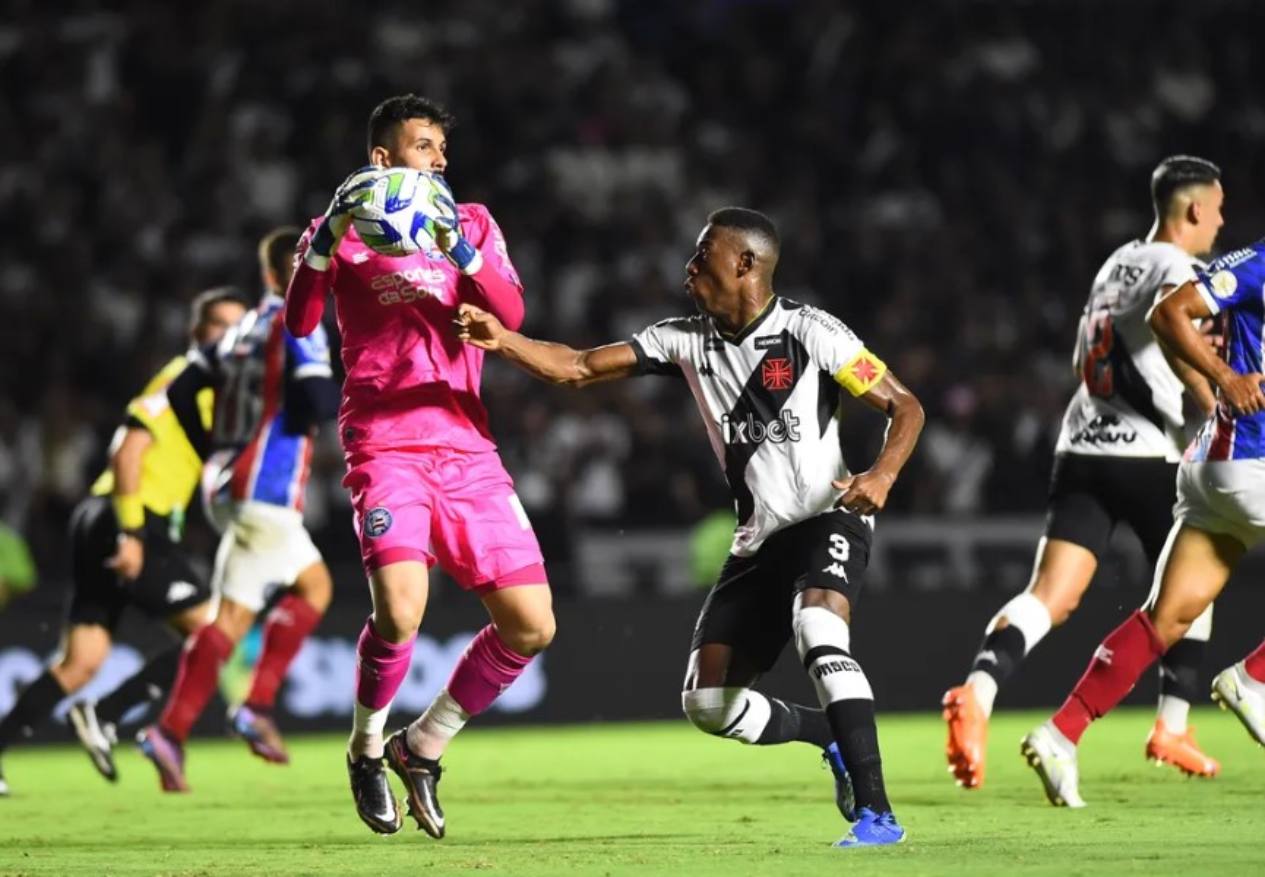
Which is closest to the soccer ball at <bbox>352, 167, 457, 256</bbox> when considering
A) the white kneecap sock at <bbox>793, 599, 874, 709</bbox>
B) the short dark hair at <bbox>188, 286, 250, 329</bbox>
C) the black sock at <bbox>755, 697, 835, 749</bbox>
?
the white kneecap sock at <bbox>793, 599, 874, 709</bbox>

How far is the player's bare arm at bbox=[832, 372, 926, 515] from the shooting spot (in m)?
6.87

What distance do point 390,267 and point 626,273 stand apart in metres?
10.7

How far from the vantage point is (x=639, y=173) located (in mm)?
19047

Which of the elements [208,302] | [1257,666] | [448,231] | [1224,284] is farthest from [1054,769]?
[208,302]

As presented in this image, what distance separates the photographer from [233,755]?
12.7 metres

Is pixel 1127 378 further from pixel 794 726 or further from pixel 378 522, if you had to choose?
pixel 378 522

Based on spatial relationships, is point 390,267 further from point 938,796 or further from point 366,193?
point 938,796

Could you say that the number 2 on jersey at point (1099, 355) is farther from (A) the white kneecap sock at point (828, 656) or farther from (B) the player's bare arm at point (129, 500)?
(B) the player's bare arm at point (129, 500)

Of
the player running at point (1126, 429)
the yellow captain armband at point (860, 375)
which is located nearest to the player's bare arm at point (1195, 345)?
the player running at point (1126, 429)

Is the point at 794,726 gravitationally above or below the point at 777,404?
below

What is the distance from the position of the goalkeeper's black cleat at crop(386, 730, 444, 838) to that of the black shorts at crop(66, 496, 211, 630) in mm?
3687

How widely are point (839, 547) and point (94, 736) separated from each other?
189 inches

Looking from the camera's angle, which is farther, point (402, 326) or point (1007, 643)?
point (1007, 643)

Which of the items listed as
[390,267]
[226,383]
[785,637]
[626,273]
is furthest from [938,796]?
[626,273]
